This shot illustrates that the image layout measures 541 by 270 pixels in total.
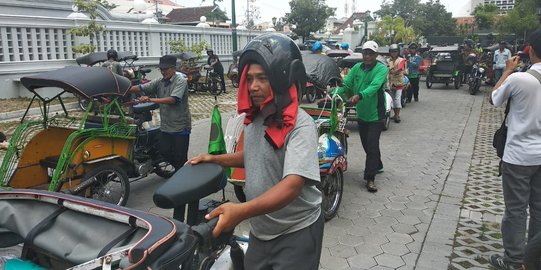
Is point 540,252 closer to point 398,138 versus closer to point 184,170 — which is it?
point 184,170

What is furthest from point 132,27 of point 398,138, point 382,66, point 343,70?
point 382,66

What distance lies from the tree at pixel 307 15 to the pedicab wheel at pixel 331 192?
29861 mm

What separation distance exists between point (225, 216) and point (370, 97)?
13.3ft

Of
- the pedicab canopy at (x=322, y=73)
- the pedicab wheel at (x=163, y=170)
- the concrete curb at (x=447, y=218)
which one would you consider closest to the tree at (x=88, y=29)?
the pedicab canopy at (x=322, y=73)

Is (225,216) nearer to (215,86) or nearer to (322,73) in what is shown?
(322,73)

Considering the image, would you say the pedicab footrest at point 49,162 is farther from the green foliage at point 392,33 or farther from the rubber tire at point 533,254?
the green foliage at point 392,33

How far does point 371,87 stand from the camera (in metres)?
5.04

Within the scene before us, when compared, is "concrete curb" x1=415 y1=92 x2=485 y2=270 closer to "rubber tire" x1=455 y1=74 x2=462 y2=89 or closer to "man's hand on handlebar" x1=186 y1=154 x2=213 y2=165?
"man's hand on handlebar" x1=186 y1=154 x2=213 y2=165

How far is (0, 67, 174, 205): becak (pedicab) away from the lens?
14.2ft

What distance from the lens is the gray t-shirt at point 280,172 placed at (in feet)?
5.82

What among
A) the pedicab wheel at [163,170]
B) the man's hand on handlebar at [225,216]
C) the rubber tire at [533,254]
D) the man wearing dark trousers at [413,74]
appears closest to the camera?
the man's hand on handlebar at [225,216]

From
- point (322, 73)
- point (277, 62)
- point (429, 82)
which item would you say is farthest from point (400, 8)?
point (277, 62)

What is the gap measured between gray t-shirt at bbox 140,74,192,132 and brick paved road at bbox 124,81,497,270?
932 mm

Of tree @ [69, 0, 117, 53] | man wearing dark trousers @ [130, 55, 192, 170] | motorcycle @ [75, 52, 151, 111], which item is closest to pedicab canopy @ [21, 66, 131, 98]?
man wearing dark trousers @ [130, 55, 192, 170]
